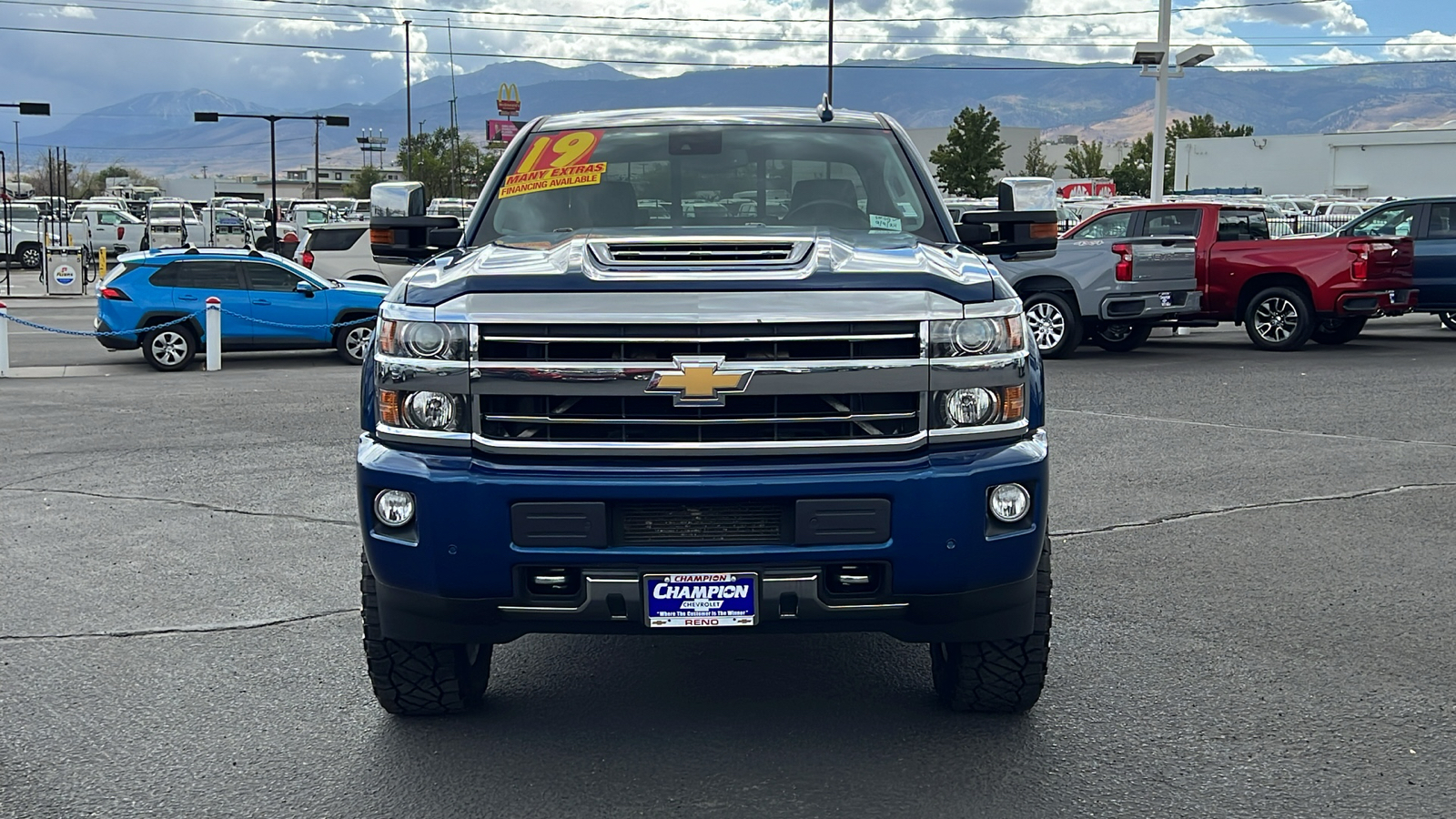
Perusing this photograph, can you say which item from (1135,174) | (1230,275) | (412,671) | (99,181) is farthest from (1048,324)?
(99,181)

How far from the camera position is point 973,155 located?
73.5 metres

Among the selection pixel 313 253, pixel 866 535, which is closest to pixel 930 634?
pixel 866 535

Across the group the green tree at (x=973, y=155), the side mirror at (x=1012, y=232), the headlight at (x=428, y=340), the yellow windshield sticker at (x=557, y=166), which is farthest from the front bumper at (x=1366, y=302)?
the green tree at (x=973, y=155)

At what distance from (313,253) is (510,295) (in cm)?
2034

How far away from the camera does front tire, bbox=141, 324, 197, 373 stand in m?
17.8

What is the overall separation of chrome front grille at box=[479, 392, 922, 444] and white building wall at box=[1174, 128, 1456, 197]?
260 ft

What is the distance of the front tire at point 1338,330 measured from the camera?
715 inches

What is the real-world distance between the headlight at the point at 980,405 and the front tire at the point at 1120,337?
14.1 m

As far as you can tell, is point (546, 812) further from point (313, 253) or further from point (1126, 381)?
point (313, 253)

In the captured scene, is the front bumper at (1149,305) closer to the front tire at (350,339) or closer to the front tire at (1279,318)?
the front tire at (1279,318)

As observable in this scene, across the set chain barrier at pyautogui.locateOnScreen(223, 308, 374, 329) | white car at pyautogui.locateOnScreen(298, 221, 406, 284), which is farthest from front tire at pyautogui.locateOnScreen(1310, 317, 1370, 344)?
white car at pyautogui.locateOnScreen(298, 221, 406, 284)

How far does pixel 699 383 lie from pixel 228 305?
15527mm

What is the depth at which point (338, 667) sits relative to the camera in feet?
18.0

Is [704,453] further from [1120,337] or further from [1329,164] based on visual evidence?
[1329,164]
